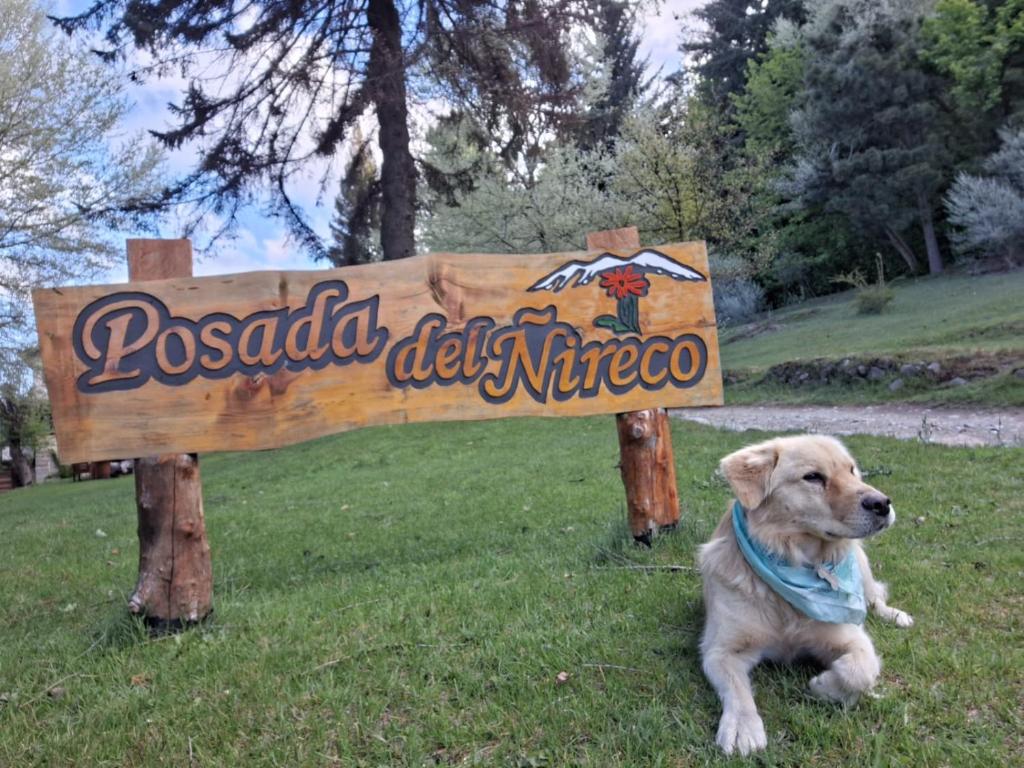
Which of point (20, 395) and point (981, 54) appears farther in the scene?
point (981, 54)

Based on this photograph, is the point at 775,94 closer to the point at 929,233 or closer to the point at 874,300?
the point at 929,233

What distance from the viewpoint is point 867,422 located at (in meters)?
9.95

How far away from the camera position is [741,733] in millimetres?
2283

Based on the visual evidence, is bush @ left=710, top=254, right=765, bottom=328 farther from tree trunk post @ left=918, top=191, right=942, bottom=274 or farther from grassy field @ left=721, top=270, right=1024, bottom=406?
tree trunk post @ left=918, top=191, right=942, bottom=274

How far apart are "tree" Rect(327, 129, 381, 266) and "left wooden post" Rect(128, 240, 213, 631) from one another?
11.9 metres

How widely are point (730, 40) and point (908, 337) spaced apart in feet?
101

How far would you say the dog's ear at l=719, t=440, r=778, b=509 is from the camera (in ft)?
9.22

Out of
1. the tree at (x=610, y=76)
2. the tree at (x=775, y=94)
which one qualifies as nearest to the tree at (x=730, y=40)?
the tree at (x=775, y=94)

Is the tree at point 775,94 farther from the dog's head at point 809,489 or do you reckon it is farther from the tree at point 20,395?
the dog's head at point 809,489

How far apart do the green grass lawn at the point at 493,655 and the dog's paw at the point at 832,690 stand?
0.14 ft

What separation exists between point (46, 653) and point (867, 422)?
32.7ft

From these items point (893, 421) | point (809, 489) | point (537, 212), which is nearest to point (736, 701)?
point (809, 489)

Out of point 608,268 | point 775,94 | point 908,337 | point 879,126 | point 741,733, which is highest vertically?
point 775,94

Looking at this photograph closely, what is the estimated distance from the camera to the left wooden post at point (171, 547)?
370 centimetres
